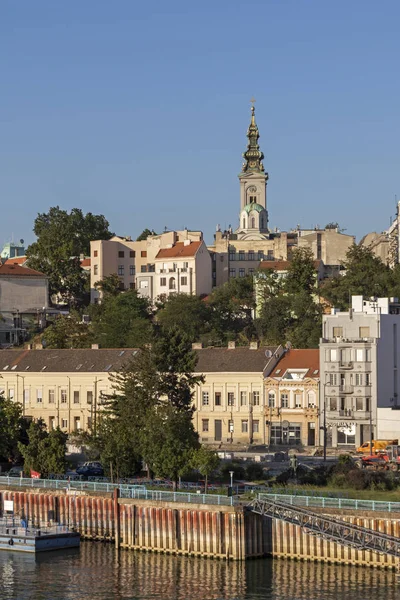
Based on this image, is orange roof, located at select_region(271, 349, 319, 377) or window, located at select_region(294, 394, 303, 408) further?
orange roof, located at select_region(271, 349, 319, 377)

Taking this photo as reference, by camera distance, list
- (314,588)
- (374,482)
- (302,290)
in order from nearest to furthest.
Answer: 1. (314,588)
2. (374,482)
3. (302,290)

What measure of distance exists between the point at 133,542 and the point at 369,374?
129 ft

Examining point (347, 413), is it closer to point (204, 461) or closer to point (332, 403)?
point (332, 403)

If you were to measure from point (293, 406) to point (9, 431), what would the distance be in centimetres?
2696

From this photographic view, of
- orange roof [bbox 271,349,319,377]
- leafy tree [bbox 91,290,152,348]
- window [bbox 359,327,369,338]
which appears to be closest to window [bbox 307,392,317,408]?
orange roof [bbox 271,349,319,377]

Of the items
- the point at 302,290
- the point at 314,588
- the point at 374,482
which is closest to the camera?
the point at 314,588

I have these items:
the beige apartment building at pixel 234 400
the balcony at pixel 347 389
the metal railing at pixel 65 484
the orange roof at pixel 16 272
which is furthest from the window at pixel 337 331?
the orange roof at pixel 16 272

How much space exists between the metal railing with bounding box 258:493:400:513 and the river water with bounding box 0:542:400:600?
2807 mm

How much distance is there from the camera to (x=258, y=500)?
67438mm

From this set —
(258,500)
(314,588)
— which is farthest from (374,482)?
(314,588)

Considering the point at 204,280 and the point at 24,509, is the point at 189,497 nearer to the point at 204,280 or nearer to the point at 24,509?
the point at 24,509

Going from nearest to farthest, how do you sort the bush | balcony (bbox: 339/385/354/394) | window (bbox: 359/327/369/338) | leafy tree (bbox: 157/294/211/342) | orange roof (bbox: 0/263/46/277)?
Result: 1. the bush
2. balcony (bbox: 339/385/354/394)
3. window (bbox: 359/327/369/338)
4. leafy tree (bbox: 157/294/211/342)
5. orange roof (bbox: 0/263/46/277)

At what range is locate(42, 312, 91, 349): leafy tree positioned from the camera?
139625 millimetres

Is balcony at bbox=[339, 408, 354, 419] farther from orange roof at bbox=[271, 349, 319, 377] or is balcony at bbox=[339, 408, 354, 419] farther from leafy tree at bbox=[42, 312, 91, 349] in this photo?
leafy tree at bbox=[42, 312, 91, 349]
